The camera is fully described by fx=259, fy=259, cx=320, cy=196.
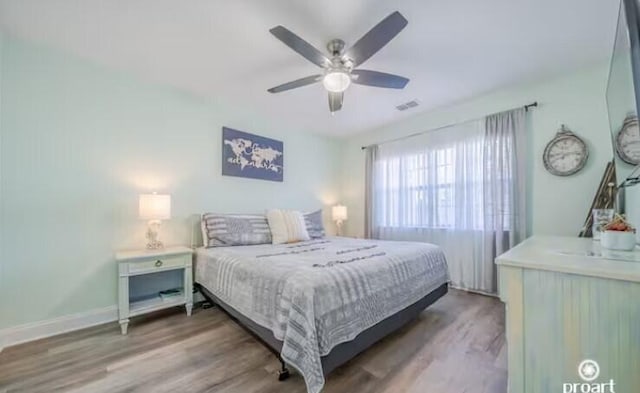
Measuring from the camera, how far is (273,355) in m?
1.92

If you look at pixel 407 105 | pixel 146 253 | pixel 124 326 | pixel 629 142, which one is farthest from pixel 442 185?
pixel 124 326

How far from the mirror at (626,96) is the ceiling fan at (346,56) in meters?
1.00

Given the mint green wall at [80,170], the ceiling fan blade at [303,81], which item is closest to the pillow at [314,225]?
the mint green wall at [80,170]

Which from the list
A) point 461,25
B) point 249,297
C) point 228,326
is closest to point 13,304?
point 228,326

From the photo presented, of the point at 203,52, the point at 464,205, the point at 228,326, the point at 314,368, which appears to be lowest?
the point at 228,326

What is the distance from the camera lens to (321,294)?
1.51 metres

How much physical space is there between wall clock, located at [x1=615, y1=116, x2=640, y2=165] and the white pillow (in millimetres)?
2846

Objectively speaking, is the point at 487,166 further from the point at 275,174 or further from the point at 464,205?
the point at 275,174

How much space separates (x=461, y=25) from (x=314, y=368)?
8.45 feet

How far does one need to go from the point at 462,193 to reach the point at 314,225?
204 cm

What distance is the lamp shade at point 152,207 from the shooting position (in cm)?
249

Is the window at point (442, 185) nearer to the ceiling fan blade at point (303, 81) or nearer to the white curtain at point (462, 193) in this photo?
the white curtain at point (462, 193)

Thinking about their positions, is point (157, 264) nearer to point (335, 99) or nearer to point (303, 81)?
point (303, 81)

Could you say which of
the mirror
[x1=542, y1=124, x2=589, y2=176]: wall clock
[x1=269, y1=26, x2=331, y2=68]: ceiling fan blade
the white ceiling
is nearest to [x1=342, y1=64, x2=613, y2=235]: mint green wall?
[x1=542, y1=124, x2=589, y2=176]: wall clock
